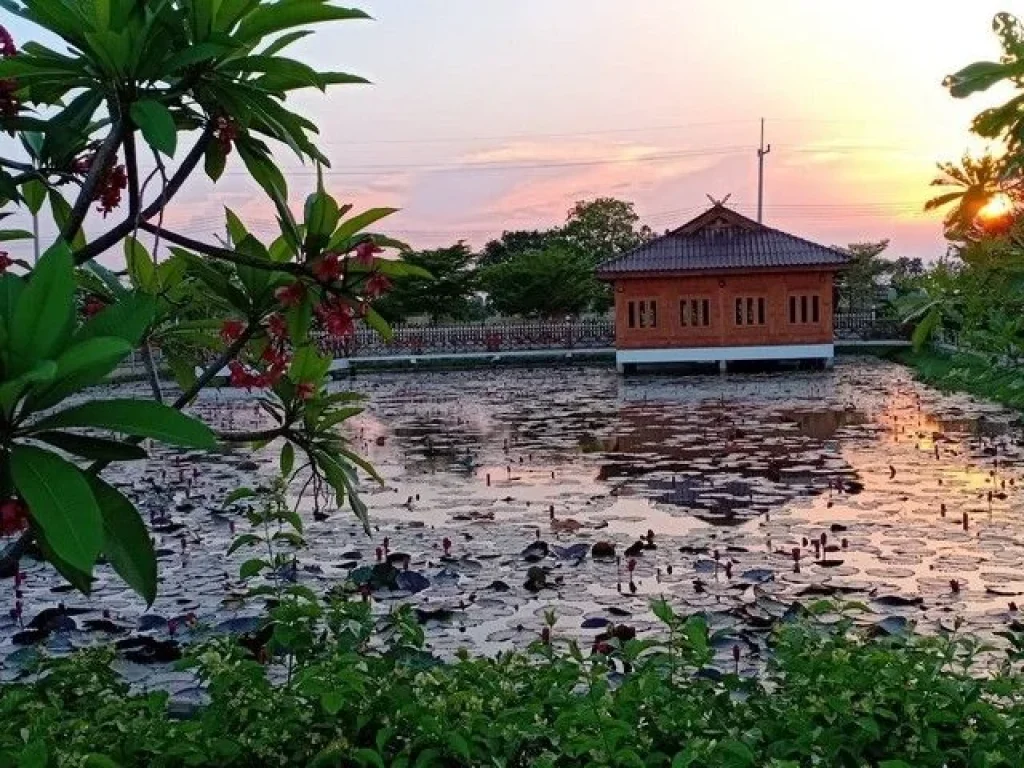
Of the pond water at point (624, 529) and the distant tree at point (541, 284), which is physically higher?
the distant tree at point (541, 284)

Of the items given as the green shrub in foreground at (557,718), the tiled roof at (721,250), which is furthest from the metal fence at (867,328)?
the green shrub in foreground at (557,718)

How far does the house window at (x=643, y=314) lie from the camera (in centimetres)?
2000

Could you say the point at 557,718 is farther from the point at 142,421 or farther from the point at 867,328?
the point at 867,328

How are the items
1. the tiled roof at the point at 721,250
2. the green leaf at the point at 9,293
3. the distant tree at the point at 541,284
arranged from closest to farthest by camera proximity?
Result: the green leaf at the point at 9,293, the tiled roof at the point at 721,250, the distant tree at the point at 541,284

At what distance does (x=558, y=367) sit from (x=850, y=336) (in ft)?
24.4

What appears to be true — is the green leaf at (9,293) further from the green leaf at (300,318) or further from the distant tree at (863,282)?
the distant tree at (863,282)

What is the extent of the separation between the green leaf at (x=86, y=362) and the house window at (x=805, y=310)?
1953 centimetres

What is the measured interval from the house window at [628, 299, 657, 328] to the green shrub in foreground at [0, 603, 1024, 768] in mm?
17908

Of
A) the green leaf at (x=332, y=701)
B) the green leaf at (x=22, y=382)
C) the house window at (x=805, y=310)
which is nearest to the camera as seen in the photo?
the green leaf at (x=22, y=382)

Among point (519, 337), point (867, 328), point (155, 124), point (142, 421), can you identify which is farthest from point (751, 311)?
point (142, 421)

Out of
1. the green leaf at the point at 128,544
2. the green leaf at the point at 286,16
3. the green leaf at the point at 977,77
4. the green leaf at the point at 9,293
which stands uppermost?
the green leaf at the point at 286,16

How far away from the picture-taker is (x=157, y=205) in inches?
67.4

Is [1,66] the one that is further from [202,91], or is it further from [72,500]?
[72,500]

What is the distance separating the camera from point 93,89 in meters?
1.51
